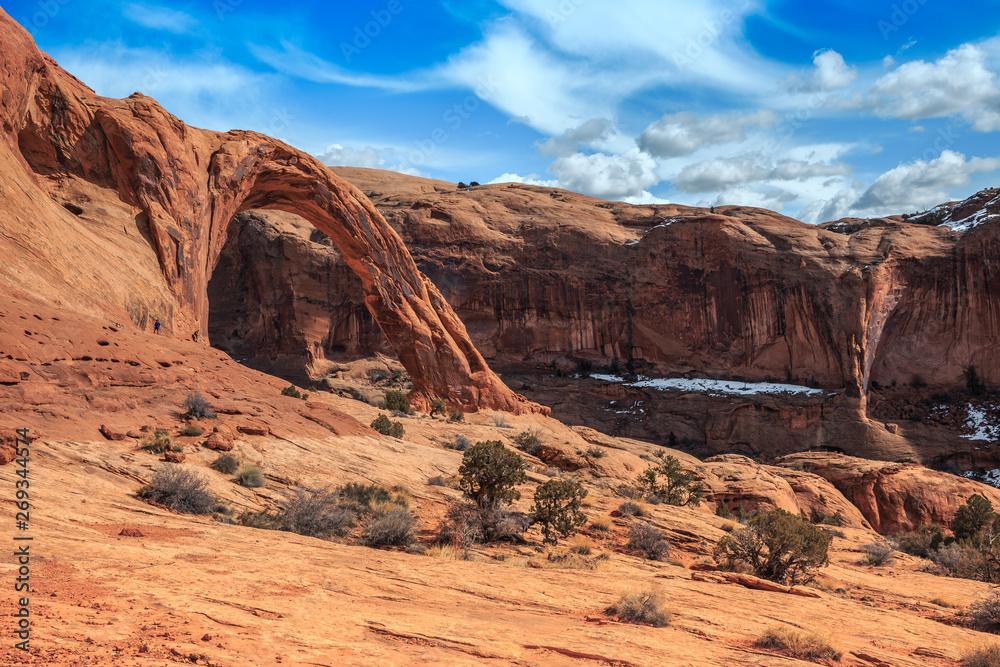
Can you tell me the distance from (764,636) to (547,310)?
128ft

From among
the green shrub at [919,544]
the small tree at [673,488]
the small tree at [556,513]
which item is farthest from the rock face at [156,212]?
the green shrub at [919,544]

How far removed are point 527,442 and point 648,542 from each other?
379 inches

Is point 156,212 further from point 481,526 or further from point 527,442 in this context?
point 481,526

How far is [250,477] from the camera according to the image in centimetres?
945

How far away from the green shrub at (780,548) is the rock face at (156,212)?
1403cm

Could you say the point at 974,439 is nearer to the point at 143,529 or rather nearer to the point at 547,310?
the point at 547,310

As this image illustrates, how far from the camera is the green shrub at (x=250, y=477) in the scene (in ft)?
30.8

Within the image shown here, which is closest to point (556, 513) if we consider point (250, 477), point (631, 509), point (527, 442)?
point (631, 509)

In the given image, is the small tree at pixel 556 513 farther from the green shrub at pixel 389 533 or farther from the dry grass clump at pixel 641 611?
the dry grass clump at pixel 641 611

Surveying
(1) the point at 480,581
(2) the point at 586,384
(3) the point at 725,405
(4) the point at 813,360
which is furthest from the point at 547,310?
(1) the point at 480,581

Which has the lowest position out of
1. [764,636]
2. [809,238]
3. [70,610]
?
[764,636]

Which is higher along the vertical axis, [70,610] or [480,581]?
[70,610]

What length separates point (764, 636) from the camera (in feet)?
19.6

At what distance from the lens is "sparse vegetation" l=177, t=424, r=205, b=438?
1020 cm
